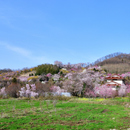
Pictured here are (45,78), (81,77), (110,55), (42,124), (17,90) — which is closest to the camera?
(42,124)

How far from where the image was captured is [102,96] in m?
19.8

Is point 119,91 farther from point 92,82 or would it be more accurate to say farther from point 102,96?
point 92,82

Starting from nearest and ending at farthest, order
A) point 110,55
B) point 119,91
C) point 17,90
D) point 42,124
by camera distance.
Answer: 1. point 42,124
2. point 119,91
3. point 17,90
4. point 110,55

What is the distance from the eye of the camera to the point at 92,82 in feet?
74.4

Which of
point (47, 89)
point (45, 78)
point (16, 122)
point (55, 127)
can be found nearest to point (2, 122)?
point (16, 122)

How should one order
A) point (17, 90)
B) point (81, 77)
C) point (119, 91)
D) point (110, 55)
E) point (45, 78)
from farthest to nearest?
1. point (110, 55)
2. point (45, 78)
3. point (81, 77)
4. point (17, 90)
5. point (119, 91)

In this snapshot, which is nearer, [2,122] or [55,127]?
[55,127]

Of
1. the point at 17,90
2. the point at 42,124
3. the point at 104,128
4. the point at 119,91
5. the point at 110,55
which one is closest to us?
the point at 104,128

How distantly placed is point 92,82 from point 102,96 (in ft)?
10.9

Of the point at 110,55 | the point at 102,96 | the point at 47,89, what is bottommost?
the point at 102,96

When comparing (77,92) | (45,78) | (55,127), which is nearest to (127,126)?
(55,127)

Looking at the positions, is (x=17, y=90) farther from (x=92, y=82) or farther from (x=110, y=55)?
(x=110, y=55)

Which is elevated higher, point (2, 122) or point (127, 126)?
point (2, 122)

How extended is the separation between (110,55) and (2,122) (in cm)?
8966
